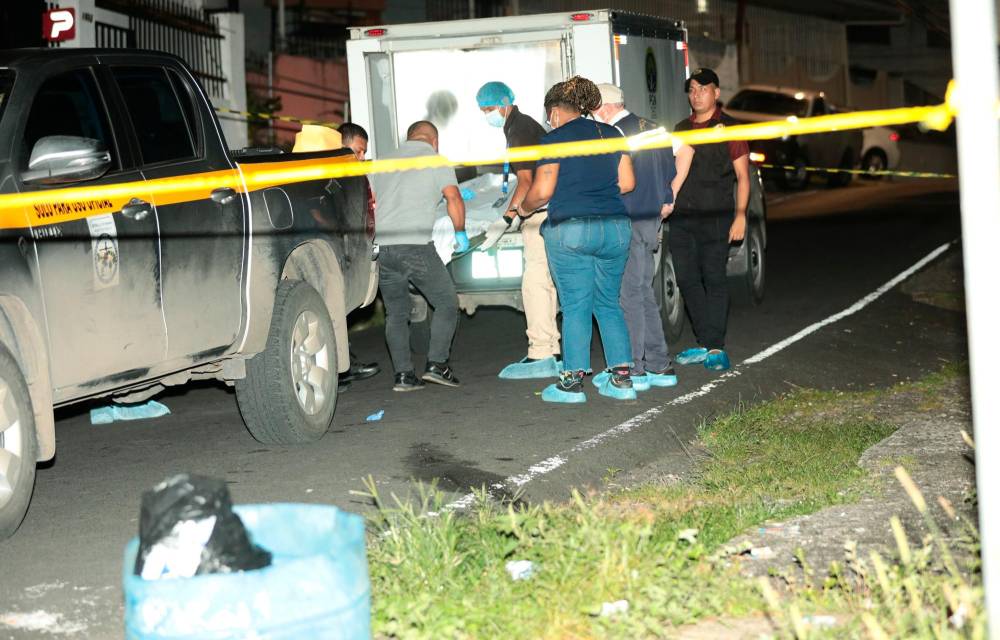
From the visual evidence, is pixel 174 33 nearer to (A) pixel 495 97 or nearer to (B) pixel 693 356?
(A) pixel 495 97

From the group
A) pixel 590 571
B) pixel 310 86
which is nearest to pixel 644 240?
pixel 590 571

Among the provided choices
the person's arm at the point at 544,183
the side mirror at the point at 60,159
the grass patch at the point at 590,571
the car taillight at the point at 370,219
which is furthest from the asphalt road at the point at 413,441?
the side mirror at the point at 60,159

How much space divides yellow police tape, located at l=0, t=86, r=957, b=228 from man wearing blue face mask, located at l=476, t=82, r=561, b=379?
3.01ft

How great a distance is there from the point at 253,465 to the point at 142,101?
6.19 ft

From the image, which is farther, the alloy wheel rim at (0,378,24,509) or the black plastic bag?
the alloy wheel rim at (0,378,24,509)

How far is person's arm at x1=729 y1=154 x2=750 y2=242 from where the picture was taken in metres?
9.80

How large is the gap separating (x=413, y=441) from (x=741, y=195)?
335cm

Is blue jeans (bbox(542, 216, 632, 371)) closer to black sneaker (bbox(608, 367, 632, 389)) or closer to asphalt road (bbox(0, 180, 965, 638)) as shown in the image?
black sneaker (bbox(608, 367, 632, 389))

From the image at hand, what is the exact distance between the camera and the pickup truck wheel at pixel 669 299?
10961mm

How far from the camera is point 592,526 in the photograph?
4910mm

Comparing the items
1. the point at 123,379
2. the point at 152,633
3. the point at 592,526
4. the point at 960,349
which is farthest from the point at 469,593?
the point at 960,349

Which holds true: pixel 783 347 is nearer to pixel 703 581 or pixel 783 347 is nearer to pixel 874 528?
pixel 874 528

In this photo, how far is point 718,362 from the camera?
985 centimetres

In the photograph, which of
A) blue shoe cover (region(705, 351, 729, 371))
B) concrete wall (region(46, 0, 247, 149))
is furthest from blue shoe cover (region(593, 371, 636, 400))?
concrete wall (region(46, 0, 247, 149))
